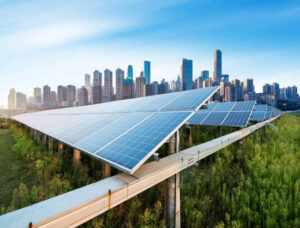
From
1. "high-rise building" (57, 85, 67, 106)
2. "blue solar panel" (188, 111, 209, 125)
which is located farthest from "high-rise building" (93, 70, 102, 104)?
"blue solar panel" (188, 111, 209, 125)

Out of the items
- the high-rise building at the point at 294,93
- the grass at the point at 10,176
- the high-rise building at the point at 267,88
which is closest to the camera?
the grass at the point at 10,176

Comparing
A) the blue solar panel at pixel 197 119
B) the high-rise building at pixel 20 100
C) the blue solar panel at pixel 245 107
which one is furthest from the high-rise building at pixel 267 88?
the high-rise building at pixel 20 100

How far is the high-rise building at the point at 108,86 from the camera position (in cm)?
10031

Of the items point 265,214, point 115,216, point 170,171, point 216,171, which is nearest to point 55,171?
point 115,216

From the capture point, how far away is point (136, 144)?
3.51 meters

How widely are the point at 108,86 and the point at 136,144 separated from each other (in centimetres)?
10878

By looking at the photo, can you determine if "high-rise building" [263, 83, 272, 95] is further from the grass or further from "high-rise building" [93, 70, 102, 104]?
the grass

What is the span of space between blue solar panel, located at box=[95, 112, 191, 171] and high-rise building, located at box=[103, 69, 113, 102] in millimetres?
99930

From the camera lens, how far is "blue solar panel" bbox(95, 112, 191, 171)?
300cm

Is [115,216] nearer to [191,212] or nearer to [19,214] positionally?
[191,212]

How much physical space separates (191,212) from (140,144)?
109 inches

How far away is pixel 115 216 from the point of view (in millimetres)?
4098

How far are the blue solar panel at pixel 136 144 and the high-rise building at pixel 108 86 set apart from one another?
99.9 m

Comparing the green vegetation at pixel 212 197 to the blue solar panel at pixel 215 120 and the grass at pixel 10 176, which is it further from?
the blue solar panel at pixel 215 120
